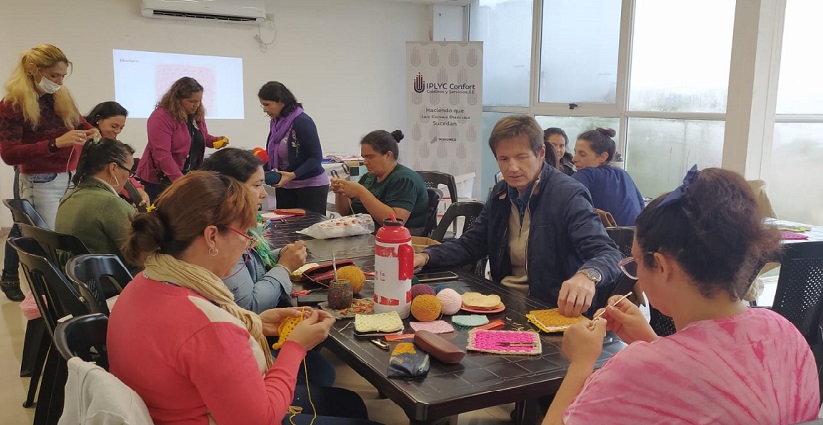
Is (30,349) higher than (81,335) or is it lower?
lower

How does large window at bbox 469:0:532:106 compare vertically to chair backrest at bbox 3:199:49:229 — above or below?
above

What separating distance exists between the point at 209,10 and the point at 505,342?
5847 millimetres

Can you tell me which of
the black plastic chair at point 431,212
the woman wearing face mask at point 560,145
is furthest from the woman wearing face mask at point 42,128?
the woman wearing face mask at point 560,145

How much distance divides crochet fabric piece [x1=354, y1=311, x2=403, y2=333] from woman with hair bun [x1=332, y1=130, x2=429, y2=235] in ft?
5.09

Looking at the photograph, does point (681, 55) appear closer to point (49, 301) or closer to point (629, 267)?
point (629, 267)

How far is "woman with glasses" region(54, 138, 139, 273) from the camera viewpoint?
8.18 ft

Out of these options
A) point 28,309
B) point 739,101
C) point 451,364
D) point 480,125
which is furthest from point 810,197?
point 28,309

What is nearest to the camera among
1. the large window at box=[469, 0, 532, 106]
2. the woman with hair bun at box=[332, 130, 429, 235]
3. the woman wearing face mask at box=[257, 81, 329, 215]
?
the woman with hair bun at box=[332, 130, 429, 235]

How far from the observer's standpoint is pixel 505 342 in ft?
5.03

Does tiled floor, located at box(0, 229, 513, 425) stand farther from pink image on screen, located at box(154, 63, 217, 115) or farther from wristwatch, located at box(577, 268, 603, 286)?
pink image on screen, located at box(154, 63, 217, 115)

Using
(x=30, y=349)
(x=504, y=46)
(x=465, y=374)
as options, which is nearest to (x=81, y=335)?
(x=465, y=374)

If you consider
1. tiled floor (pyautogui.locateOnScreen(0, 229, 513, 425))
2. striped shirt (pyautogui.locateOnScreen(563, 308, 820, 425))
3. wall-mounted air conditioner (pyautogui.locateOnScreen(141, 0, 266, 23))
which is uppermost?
wall-mounted air conditioner (pyautogui.locateOnScreen(141, 0, 266, 23))

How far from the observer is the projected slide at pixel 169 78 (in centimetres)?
623

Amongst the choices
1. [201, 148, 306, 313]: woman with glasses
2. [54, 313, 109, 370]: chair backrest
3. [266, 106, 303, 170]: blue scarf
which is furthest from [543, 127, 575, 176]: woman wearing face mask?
[54, 313, 109, 370]: chair backrest
